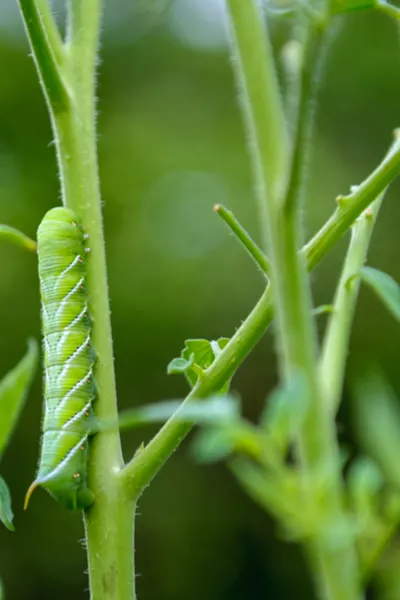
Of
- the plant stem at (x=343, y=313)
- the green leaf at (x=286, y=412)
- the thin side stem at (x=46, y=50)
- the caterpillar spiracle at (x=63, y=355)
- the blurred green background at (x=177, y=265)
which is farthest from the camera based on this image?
the blurred green background at (x=177, y=265)

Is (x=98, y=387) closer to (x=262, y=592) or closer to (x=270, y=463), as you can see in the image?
(x=270, y=463)

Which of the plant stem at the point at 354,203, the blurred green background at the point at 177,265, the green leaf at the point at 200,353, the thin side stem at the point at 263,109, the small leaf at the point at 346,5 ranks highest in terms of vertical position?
the small leaf at the point at 346,5

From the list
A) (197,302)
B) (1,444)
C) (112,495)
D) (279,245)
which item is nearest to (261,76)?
(279,245)

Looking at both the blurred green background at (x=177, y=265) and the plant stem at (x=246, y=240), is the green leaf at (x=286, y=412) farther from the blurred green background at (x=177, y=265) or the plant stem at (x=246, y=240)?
the blurred green background at (x=177, y=265)

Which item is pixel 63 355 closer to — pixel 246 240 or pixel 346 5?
pixel 246 240

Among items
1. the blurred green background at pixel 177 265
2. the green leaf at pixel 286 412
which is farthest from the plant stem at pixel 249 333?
the blurred green background at pixel 177 265

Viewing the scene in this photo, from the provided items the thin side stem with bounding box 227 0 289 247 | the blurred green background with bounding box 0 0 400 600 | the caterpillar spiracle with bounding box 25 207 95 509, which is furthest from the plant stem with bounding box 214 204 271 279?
the blurred green background with bounding box 0 0 400 600

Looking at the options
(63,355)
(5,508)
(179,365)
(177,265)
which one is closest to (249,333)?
(179,365)
